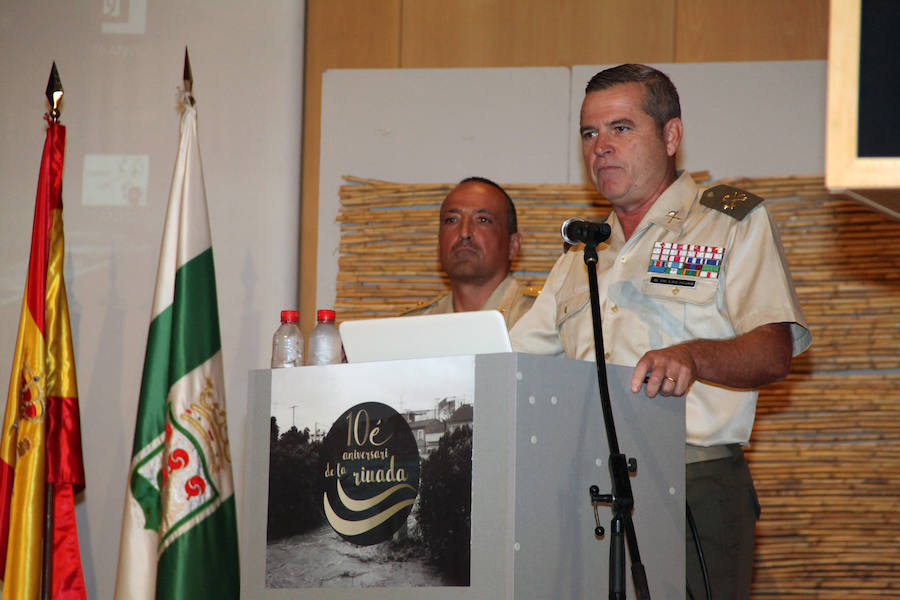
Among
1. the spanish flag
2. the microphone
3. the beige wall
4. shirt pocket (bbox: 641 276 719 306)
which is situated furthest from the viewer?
the beige wall

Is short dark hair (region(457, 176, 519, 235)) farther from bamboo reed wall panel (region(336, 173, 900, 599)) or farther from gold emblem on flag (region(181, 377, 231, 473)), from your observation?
gold emblem on flag (region(181, 377, 231, 473))

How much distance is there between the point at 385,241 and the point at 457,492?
7.80ft

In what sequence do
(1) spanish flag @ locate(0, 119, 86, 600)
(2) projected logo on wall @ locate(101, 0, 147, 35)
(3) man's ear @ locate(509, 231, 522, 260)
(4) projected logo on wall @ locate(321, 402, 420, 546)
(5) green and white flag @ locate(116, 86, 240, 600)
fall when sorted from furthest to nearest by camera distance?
(2) projected logo on wall @ locate(101, 0, 147, 35) → (3) man's ear @ locate(509, 231, 522, 260) → (1) spanish flag @ locate(0, 119, 86, 600) → (5) green and white flag @ locate(116, 86, 240, 600) → (4) projected logo on wall @ locate(321, 402, 420, 546)

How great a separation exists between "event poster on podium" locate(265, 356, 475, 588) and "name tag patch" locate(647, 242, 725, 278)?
2.51 feet

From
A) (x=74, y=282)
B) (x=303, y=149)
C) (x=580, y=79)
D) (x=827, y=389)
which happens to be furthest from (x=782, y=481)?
(x=74, y=282)

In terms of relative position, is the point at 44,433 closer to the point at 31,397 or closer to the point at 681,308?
the point at 31,397

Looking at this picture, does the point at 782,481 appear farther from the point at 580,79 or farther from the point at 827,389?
Result: the point at 580,79

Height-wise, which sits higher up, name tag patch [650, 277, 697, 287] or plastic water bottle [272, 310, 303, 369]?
name tag patch [650, 277, 697, 287]

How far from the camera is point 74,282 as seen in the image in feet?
13.3

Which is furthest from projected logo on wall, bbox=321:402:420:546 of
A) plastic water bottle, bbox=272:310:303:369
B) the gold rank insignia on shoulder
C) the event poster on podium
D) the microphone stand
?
the gold rank insignia on shoulder

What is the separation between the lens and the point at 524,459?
1688 mm

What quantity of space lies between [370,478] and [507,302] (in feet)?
5.63

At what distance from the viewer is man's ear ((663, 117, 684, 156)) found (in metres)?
2.55

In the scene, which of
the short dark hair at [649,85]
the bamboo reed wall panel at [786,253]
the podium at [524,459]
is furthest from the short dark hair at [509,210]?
the podium at [524,459]
